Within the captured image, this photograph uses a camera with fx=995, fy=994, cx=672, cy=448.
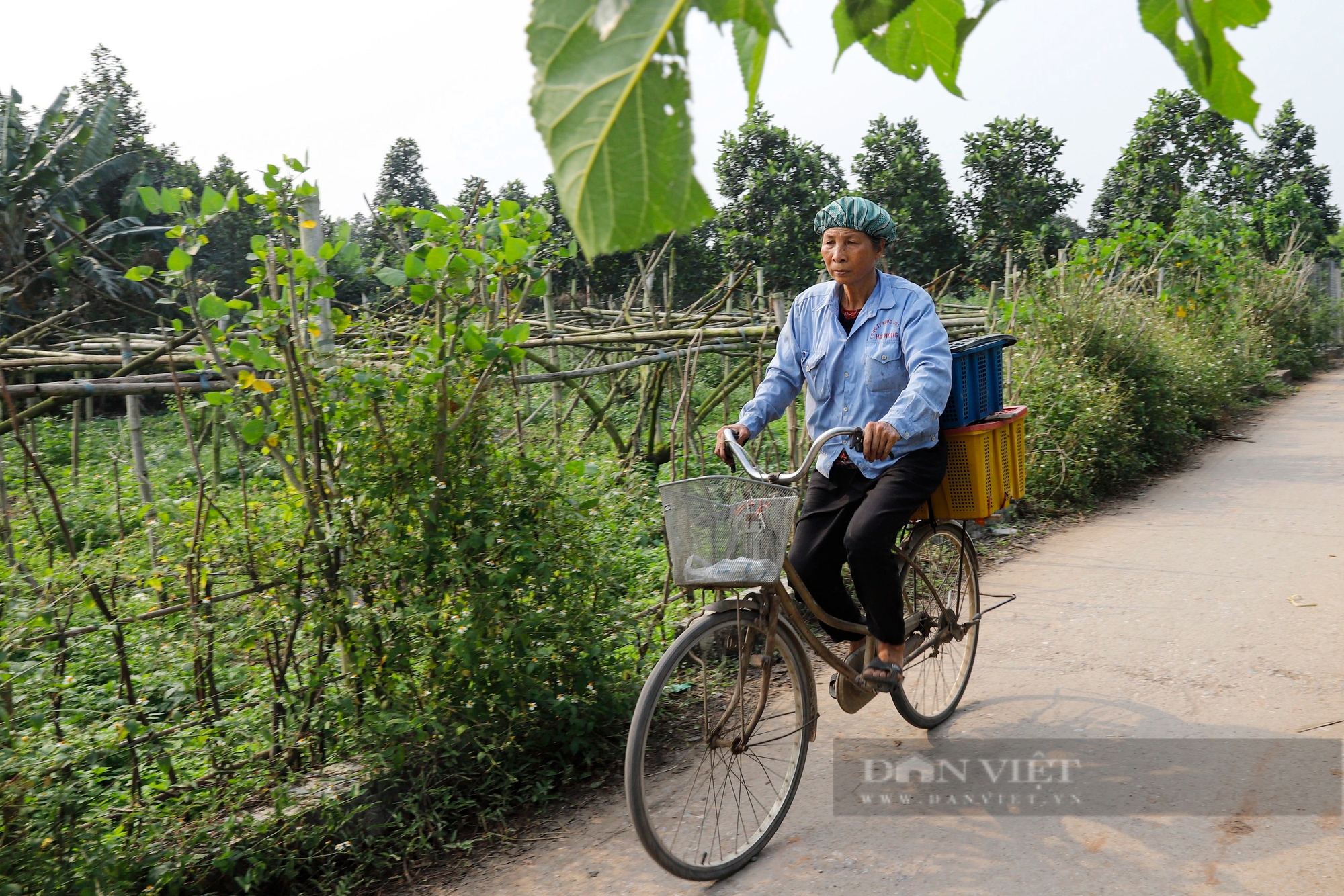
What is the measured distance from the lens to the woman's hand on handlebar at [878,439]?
9.07 feet

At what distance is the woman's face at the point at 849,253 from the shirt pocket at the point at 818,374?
266mm

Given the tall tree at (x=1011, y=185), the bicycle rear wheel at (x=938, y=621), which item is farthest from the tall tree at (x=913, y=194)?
the bicycle rear wheel at (x=938, y=621)

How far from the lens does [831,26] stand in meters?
0.79

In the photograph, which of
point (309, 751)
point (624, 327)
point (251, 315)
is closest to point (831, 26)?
point (251, 315)

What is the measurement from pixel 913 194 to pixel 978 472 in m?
15.6

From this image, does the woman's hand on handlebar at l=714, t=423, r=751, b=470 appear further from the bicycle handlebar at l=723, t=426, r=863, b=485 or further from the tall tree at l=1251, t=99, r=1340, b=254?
the tall tree at l=1251, t=99, r=1340, b=254

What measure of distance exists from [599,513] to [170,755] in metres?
1.51

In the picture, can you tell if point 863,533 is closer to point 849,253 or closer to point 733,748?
point 733,748

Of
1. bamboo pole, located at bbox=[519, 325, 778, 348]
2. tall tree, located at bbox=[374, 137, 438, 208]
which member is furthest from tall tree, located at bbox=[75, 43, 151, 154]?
bamboo pole, located at bbox=[519, 325, 778, 348]

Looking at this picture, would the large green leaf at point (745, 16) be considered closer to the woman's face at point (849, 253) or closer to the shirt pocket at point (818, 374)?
the woman's face at point (849, 253)

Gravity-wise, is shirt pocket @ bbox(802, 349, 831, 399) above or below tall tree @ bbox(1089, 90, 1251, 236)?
below

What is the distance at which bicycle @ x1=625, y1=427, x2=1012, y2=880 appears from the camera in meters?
2.64

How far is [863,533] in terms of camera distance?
121 inches

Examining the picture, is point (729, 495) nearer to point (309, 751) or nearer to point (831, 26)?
point (309, 751)
